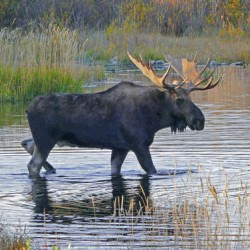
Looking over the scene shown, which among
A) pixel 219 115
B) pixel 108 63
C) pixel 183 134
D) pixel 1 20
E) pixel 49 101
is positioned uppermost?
pixel 1 20

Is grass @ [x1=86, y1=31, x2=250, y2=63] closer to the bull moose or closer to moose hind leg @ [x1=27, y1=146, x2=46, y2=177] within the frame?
the bull moose

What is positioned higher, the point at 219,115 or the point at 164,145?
the point at 219,115

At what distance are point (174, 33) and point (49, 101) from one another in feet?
100.0

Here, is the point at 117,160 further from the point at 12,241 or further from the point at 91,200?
the point at 12,241

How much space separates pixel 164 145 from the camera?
1459cm

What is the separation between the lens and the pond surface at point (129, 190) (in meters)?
8.19

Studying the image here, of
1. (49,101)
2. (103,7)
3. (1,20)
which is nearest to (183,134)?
(49,101)

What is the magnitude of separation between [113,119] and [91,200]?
2.01m

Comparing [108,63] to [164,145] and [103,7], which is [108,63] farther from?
[164,145]

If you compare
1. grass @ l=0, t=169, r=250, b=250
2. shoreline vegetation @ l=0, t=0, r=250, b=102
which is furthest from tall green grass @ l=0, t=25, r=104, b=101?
grass @ l=0, t=169, r=250, b=250

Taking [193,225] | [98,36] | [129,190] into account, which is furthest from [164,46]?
[193,225]

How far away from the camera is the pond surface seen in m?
8.19

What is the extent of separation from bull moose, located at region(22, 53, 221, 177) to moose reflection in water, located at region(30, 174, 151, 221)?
0.42 m

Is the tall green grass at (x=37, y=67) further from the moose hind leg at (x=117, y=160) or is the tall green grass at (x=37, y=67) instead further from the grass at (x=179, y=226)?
the grass at (x=179, y=226)
